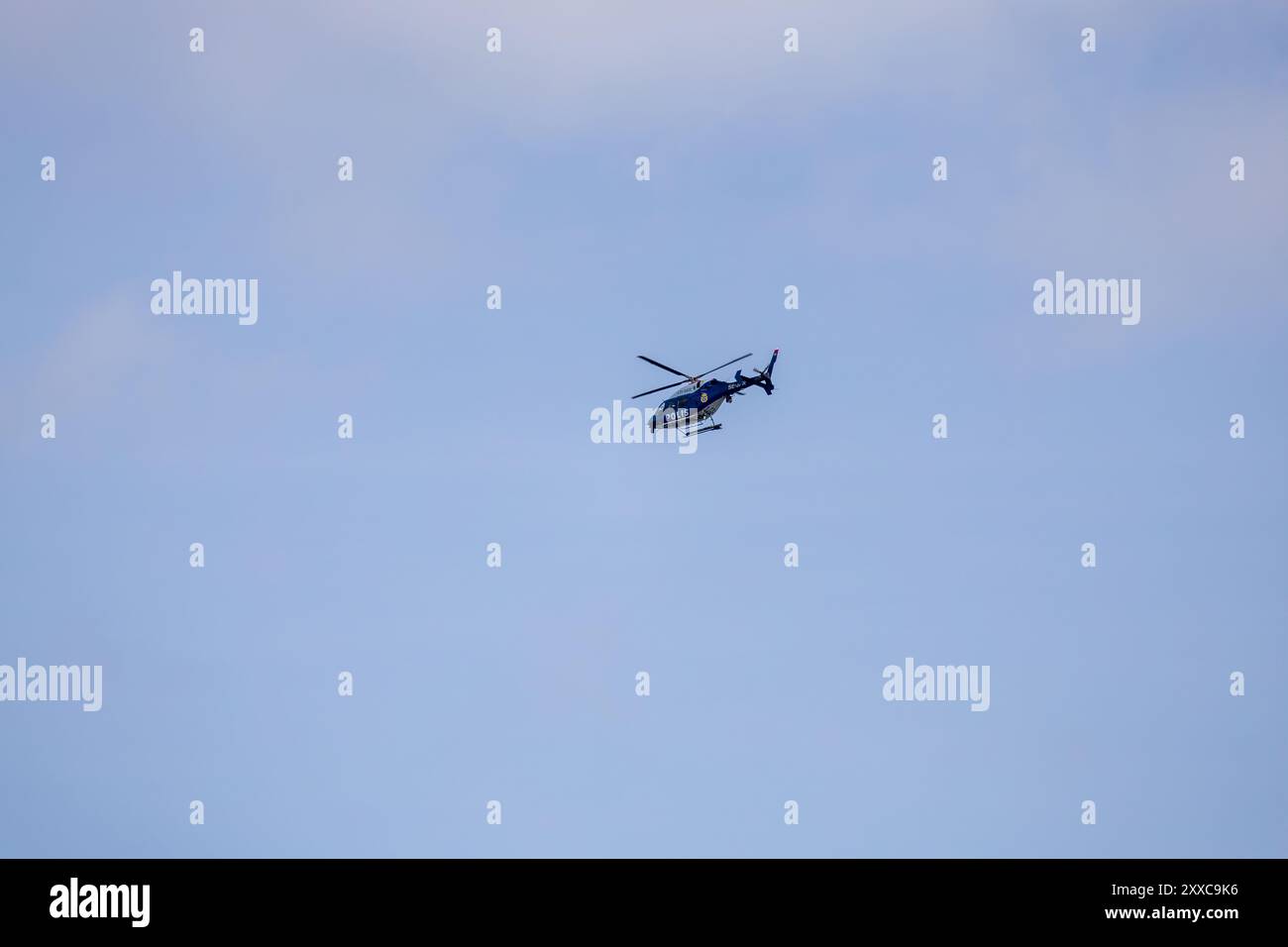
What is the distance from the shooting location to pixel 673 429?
470 feet

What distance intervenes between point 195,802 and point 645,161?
47.0 meters
